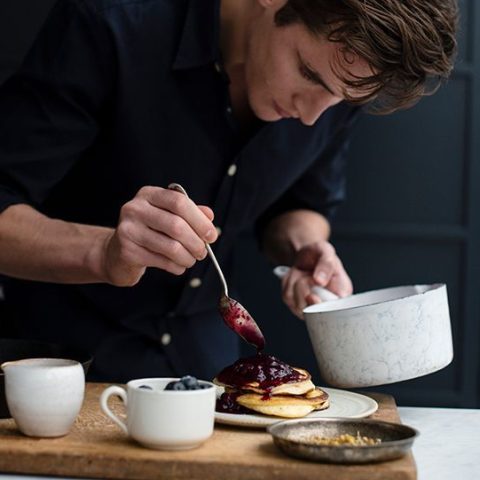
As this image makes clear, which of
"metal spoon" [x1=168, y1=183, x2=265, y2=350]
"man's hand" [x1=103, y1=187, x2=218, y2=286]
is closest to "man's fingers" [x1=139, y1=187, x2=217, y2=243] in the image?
"man's hand" [x1=103, y1=187, x2=218, y2=286]

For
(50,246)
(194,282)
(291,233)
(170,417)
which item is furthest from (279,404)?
(291,233)

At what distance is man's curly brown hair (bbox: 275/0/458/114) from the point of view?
1.61 m

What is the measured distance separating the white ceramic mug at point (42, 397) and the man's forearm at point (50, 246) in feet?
1.28

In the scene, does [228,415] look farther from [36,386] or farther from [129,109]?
[129,109]

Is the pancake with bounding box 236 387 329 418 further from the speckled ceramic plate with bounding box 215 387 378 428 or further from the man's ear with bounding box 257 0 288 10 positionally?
the man's ear with bounding box 257 0 288 10

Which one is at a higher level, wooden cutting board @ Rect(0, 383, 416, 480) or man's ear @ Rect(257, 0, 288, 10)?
man's ear @ Rect(257, 0, 288, 10)

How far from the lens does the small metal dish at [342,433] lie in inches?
50.8

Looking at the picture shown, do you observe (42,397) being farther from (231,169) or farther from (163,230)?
(231,169)

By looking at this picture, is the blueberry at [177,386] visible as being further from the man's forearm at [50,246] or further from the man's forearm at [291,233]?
the man's forearm at [291,233]

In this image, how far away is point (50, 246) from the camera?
1815 mm

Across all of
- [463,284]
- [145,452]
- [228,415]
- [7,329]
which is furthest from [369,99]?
[463,284]

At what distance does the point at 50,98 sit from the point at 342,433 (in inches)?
34.7

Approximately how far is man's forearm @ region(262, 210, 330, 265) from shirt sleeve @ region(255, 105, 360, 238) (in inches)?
1.4

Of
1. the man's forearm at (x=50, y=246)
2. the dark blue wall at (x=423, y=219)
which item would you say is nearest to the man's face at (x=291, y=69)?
the man's forearm at (x=50, y=246)
